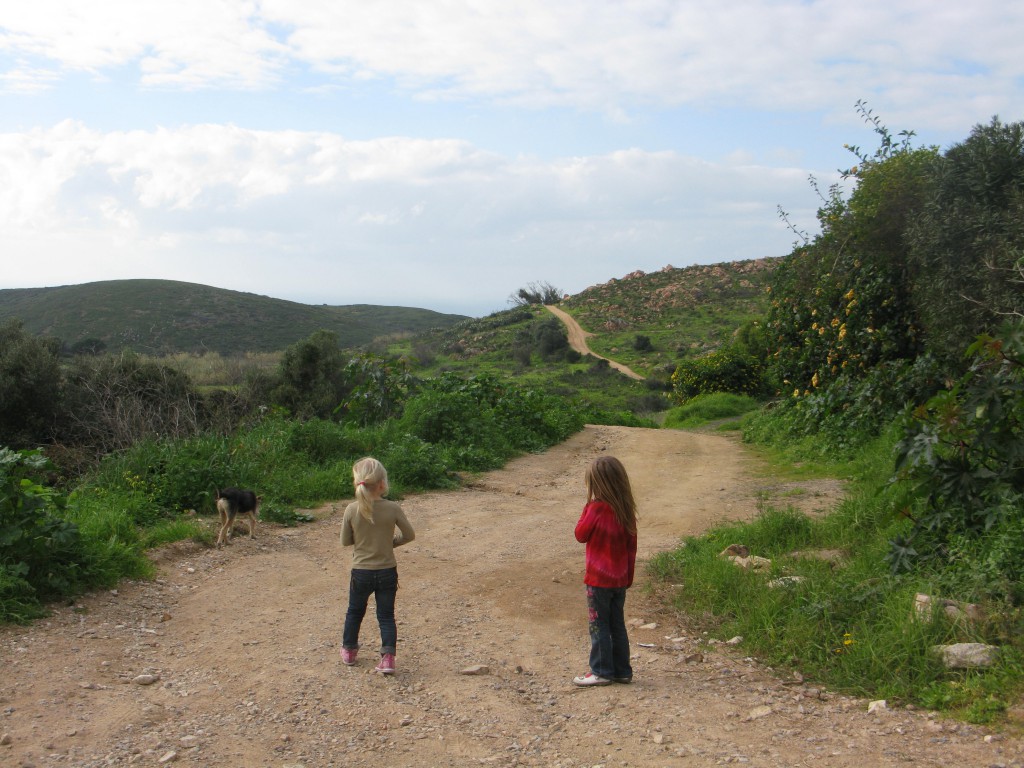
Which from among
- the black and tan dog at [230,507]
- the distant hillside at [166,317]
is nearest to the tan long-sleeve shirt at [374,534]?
the black and tan dog at [230,507]

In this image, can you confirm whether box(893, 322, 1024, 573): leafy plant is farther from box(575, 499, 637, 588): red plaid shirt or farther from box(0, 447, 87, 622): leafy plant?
Answer: box(0, 447, 87, 622): leafy plant

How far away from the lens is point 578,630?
5477mm

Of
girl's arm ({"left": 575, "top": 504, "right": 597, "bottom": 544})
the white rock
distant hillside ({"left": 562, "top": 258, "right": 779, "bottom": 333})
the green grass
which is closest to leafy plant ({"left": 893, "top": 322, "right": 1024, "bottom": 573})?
the white rock

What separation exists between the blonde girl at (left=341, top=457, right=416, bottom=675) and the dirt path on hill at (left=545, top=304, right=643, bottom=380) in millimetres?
30343

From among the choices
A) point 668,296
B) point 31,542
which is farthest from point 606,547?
point 668,296

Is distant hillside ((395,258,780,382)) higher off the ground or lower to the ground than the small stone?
higher

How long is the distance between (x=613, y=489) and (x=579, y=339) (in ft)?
131

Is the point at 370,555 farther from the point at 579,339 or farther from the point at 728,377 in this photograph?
the point at 579,339

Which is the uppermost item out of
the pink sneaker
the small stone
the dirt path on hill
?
the dirt path on hill

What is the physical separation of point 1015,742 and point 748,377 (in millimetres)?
20966

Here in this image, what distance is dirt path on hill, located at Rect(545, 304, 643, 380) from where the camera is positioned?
36603 mm

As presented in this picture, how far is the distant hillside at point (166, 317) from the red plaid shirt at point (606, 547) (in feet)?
154

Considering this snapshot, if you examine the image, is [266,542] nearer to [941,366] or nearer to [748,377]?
[941,366]

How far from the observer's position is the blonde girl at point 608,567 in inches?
177
